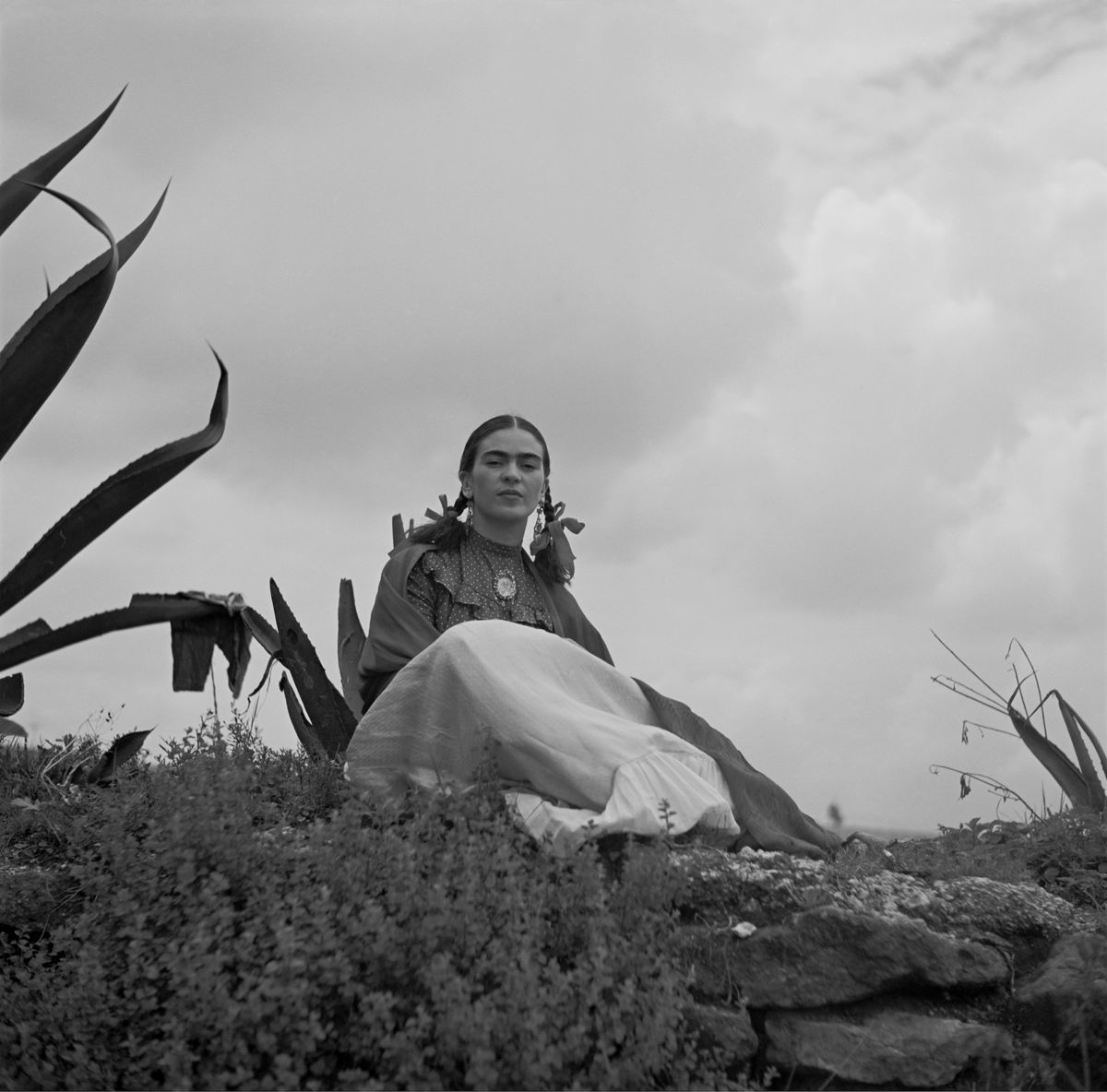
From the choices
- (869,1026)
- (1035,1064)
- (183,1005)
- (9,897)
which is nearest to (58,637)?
(9,897)

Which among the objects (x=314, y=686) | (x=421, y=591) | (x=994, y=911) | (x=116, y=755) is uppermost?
(x=421, y=591)

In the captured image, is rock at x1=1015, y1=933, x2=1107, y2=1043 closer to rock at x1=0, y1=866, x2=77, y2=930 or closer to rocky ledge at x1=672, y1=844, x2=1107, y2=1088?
rocky ledge at x1=672, y1=844, x2=1107, y2=1088

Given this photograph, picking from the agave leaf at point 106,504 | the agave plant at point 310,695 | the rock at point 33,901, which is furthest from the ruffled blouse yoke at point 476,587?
the rock at point 33,901

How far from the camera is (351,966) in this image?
125 inches

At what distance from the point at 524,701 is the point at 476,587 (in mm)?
991

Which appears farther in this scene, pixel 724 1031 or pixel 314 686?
pixel 314 686

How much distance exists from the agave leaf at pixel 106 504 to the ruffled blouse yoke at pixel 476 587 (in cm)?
104

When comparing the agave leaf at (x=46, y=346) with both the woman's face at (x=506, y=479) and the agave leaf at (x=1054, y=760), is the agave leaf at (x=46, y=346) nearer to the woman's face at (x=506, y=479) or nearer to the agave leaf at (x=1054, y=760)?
the woman's face at (x=506, y=479)

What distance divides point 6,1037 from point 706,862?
1966 mm

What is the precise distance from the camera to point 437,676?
4.47m

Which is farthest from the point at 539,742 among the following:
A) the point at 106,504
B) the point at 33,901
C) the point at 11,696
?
the point at 11,696

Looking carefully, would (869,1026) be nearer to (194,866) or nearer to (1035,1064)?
(1035,1064)

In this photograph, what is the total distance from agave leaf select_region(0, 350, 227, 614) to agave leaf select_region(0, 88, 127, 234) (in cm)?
102

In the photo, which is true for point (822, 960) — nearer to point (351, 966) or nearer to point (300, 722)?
point (351, 966)
